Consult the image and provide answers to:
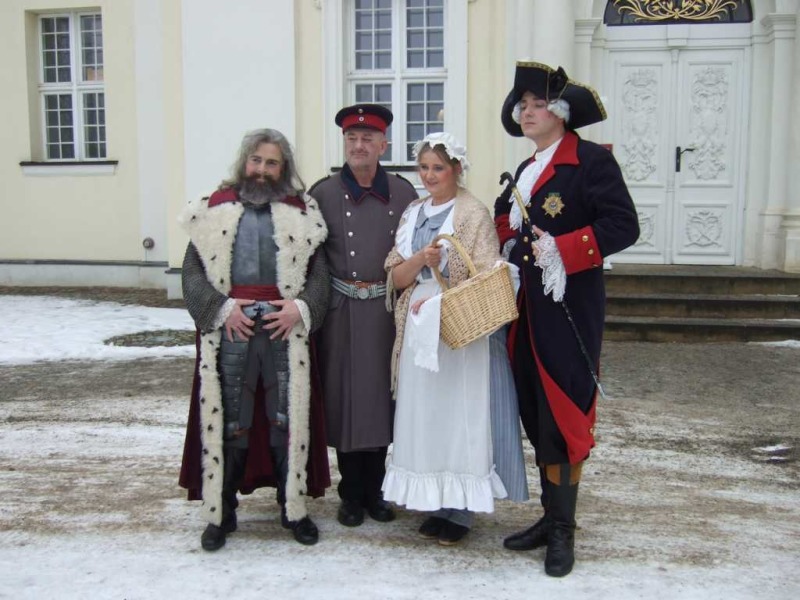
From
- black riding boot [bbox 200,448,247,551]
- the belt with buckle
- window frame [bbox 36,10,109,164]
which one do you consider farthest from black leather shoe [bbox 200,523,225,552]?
window frame [bbox 36,10,109,164]

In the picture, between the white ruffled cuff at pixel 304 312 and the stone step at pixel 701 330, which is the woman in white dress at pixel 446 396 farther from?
the stone step at pixel 701 330

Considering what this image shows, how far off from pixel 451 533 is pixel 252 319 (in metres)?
1.20

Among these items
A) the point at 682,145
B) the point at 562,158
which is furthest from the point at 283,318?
the point at 682,145

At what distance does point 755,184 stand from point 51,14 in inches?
356

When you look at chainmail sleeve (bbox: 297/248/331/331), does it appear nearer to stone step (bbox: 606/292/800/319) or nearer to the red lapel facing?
the red lapel facing

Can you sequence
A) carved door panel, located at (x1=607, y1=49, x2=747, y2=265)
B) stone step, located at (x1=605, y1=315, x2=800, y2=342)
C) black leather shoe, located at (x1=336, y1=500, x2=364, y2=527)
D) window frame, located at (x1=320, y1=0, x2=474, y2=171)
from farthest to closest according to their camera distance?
1. carved door panel, located at (x1=607, y1=49, x2=747, y2=265)
2. window frame, located at (x1=320, y1=0, x2=474, y2=171)
3. stone step, located at (x1=605, y1=315, x2=800, y2=342)
4. black leather shoe, located at (x1=336, y1=500, x2=364, y2=527)

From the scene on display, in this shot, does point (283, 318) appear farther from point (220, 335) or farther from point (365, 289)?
point (365, 289)

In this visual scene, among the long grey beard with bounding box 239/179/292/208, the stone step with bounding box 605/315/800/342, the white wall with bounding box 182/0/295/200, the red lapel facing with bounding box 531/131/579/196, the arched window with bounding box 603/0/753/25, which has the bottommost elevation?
the stone step with bounding box 605/315/800/342

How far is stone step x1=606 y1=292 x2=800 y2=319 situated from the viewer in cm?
787

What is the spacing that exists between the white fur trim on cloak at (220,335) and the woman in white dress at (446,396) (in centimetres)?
39

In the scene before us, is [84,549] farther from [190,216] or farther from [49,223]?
[49,223]

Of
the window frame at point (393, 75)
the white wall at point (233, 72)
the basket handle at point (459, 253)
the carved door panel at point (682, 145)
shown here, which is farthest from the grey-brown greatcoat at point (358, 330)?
the carved door panel at point (682, 145)

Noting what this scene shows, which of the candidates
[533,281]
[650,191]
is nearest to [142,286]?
[650,191]

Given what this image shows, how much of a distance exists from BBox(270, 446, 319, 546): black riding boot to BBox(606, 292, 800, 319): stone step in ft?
16.8
